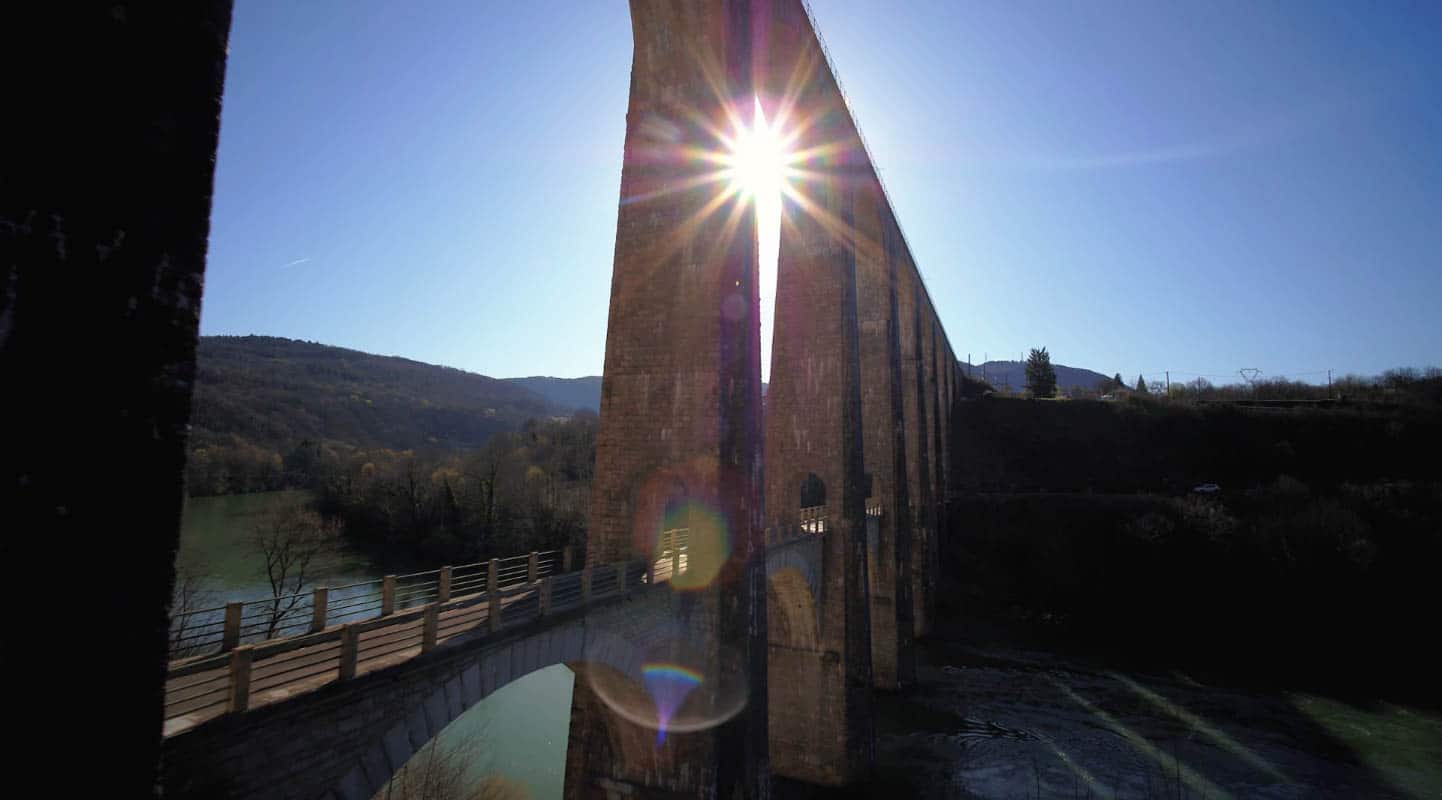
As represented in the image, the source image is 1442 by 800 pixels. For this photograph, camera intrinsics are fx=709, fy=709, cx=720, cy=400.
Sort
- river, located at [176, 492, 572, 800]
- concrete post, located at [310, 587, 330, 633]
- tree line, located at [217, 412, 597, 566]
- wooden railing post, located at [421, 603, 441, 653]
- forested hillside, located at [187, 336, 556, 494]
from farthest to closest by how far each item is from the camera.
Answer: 1. forested hillside, located at [187, 336, 556, 494]
2. tree line, located at [217, 412, 597, 566]
3. river, located at [176, 492, 572, 800]
4. wooden railing post, located at [421, 603, 441, 653]
5. concrete post, located at [310, 587, 330, 633]

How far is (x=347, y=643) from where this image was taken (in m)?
5.16

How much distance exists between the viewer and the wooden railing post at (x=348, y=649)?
16.9 ft

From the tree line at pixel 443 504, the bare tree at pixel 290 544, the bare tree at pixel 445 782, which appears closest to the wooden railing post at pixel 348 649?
the bare tree at pixel 445 782

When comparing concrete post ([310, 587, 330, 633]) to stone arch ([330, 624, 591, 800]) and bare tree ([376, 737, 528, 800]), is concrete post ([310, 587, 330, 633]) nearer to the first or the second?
stone arch ([330, 624, 591, 800])

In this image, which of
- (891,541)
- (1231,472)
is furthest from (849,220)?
(1231,472)

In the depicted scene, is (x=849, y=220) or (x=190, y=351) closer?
(x=190, y=351)

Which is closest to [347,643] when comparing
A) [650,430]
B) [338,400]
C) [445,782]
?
[650,430]

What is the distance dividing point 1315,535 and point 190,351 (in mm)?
37578

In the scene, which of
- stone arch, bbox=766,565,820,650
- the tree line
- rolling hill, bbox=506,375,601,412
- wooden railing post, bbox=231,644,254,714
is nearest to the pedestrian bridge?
wooden railing post, bbox=231,644,254,714

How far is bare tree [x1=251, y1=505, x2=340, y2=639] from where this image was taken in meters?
23.7

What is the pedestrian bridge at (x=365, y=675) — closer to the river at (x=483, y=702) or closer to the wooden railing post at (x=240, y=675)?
the wooden railing post at (x=240, y=675)

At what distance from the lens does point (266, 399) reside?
6197 centimetres

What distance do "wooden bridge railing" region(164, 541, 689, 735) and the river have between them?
380 centimetres

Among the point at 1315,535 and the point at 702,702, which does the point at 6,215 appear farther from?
the point at 1315,535
